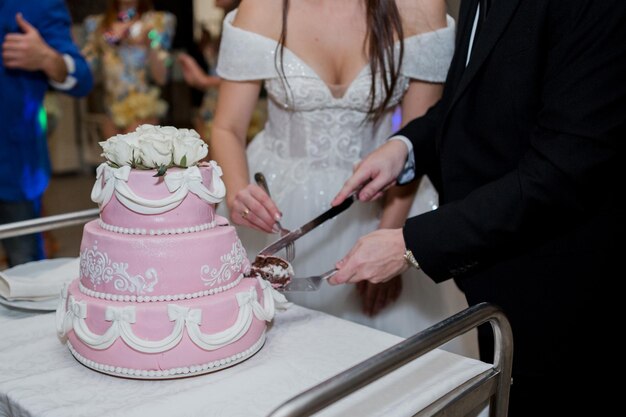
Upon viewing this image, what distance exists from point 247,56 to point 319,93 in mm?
225

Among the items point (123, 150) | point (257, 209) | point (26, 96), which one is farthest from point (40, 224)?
point (26, 96)

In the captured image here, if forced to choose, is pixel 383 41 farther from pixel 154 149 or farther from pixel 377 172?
pixel 154 149

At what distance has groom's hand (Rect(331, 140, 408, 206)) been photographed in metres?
1.63

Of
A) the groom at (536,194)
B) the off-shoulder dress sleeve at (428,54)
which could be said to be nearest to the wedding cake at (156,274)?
the groom at (536,194)

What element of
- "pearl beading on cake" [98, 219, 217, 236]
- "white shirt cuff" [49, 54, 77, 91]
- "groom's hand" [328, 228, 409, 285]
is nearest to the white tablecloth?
"groom's hand" [328, 228, 409, 285]

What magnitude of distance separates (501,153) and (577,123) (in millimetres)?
200

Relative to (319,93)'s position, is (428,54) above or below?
above

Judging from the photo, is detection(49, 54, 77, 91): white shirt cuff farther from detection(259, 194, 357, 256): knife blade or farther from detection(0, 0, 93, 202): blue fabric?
detection(259, 194, 357, 256): knife blade

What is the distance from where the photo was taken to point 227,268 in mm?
1251

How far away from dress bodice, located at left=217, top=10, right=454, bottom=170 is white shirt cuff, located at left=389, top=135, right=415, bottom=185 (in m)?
0.25

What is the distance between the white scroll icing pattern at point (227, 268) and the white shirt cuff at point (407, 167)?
541mm

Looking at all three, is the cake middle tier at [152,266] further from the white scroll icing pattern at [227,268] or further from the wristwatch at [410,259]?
the wristwatch at [410,259]

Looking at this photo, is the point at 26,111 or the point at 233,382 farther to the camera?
the point at 26,111

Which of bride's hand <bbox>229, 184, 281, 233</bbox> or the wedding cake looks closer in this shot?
the wedding cake
